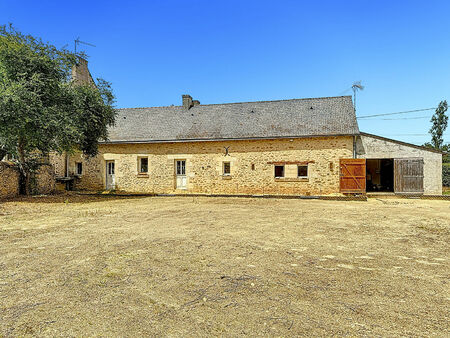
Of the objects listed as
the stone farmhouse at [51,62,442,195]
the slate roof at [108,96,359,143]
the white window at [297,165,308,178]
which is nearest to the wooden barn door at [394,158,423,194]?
the stone farmhouse at [51,62,442,195]

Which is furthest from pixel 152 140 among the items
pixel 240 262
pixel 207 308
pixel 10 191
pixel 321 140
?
pixel 207 308

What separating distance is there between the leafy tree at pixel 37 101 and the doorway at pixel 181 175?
4899 millimetres

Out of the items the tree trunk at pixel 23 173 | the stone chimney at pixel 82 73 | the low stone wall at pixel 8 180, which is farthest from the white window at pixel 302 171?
the stone chimney at pixel 82 73

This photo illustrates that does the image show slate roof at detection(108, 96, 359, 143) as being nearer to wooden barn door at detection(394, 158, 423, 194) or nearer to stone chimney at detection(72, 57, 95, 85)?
wooden barn door at detection(394, 158, 423, 194)

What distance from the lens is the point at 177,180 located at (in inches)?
639

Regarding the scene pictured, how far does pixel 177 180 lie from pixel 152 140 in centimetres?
268

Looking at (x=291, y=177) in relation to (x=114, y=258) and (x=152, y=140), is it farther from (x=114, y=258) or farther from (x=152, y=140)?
(x=114, y=258)

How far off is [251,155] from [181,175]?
4.21 m

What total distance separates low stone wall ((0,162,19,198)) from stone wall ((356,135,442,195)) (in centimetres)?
1594

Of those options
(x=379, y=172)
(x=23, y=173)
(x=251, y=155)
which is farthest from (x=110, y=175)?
(x=379, y=172)

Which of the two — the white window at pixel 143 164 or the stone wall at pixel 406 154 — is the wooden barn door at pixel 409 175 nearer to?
the stone wall at pixel 406 154

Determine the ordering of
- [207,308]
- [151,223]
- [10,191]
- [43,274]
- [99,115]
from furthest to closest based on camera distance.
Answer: [99,115] < [10,191] < [151,223] < [43,274] < [207,308]

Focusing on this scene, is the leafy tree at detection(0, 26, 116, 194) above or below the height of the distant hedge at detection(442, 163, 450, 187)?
above

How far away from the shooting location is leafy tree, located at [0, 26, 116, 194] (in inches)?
412
